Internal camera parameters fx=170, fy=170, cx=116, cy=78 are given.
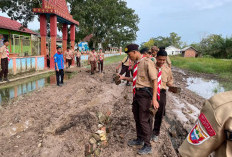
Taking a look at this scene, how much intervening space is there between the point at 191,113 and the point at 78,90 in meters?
4.21

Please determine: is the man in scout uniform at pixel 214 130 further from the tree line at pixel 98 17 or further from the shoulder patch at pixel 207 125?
the tree line at pixel 98 17

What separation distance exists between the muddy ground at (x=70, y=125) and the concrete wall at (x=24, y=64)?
4.15 meters

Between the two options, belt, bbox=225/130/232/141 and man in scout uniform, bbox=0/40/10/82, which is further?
man in scout uniform, bbox=0/40/10/82

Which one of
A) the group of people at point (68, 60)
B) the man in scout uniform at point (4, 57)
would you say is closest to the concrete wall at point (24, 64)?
the man in scout uniform at point (4, 57)

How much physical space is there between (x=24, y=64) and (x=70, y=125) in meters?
7.78

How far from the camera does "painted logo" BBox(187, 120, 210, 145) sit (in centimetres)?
98

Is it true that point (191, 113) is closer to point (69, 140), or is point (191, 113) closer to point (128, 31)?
point (69, 140)

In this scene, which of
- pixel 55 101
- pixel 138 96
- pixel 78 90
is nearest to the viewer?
pixel 138 96

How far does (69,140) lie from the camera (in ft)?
10.7

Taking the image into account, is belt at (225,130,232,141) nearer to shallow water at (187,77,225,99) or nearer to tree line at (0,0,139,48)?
shallow water at (187,77,225,99)

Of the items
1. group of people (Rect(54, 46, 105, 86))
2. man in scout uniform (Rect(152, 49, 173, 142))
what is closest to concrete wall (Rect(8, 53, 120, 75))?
group of people (Rect(54, 46, 105, 86))

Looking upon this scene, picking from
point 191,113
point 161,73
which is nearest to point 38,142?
point 161,73

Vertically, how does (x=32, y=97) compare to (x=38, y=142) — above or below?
above

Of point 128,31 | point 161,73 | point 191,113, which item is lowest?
point 191,113
